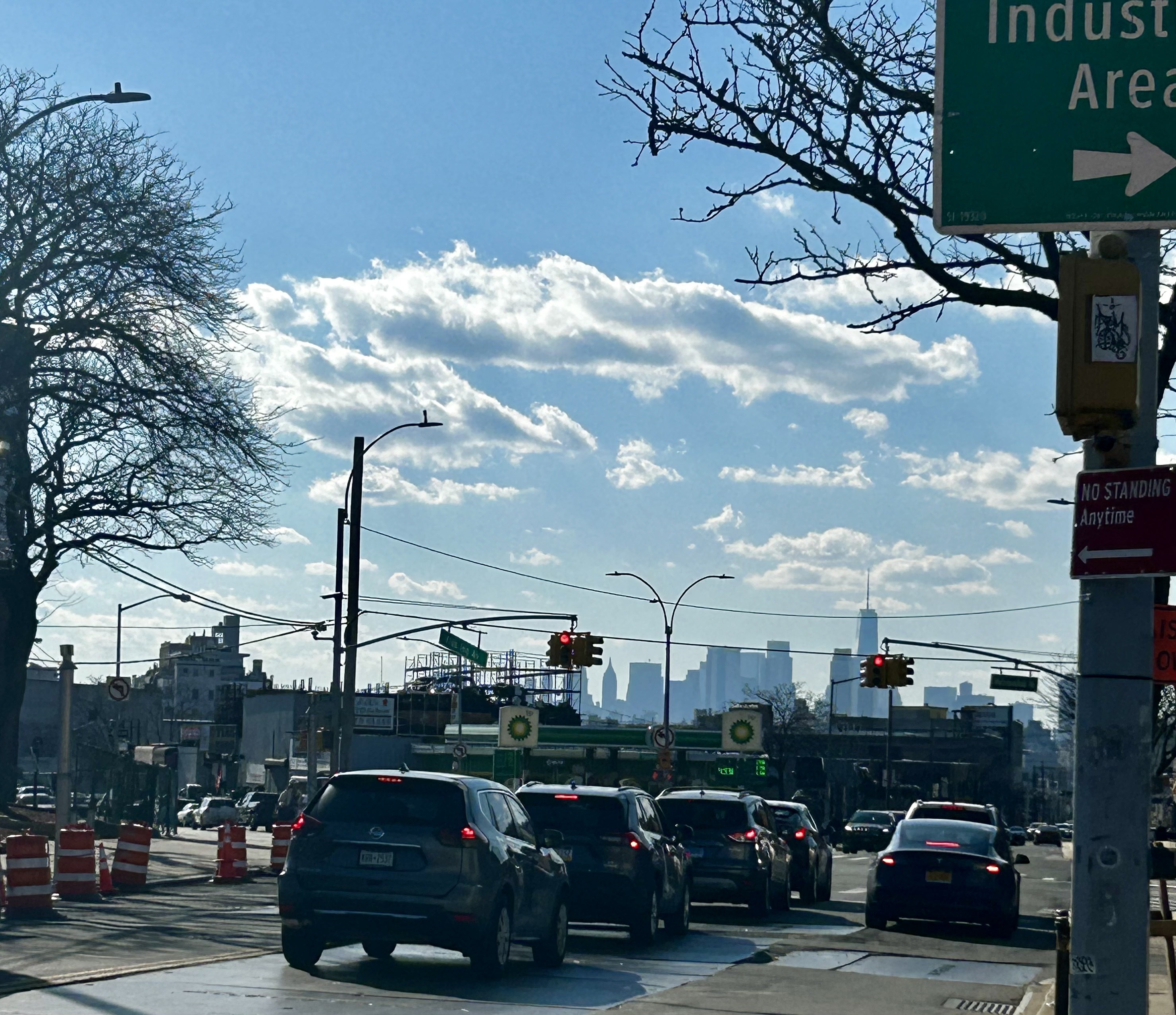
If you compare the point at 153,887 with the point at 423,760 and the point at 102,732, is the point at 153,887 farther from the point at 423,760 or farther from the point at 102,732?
the point at 102,732

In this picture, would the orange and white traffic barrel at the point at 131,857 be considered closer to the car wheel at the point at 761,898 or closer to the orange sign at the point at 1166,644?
the car wheel at the point at 761,898

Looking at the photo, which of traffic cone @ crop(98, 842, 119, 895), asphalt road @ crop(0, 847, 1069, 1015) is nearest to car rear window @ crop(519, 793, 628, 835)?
asphalt road @ crop(0, 847, 1069, 1015)

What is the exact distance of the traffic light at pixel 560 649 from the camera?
1758 inches

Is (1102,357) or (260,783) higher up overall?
(1102,357)

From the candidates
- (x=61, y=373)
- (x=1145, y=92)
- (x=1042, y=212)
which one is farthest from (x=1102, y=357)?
(x=61, y=373)

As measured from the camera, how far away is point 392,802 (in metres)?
14.6

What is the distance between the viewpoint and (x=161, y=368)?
33.3m

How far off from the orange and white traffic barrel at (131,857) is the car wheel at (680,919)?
8.36 m

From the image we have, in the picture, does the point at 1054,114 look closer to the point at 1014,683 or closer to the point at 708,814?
the point at 708,814

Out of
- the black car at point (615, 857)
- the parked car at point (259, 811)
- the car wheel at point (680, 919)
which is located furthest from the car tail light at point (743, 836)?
the parked car at point (259, 811)

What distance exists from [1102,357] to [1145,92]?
144 cm

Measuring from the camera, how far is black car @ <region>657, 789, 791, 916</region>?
920 inches

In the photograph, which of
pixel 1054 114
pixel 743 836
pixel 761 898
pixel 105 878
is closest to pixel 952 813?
pixel 761 898

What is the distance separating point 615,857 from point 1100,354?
534 inches
